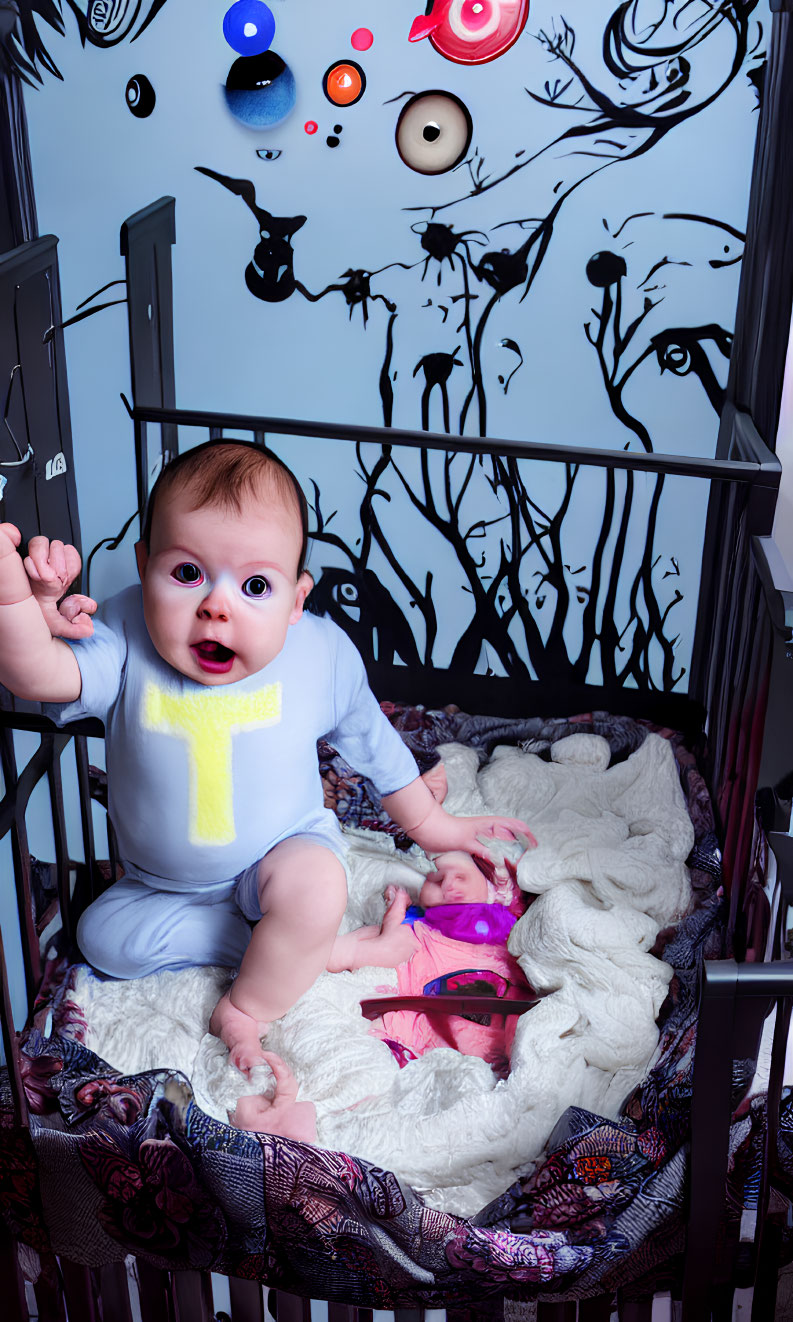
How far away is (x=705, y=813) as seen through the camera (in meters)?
1.33

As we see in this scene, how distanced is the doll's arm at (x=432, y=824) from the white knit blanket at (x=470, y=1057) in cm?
6

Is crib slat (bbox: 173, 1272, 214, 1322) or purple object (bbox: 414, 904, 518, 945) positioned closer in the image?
crib slat (bbox: 173, 1272, 214, 1322)

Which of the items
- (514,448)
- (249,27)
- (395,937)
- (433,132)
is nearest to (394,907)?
(395,937)

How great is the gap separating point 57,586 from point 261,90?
68 centimetres

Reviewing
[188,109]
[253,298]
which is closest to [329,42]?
[188,109]

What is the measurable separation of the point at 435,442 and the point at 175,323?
40cm

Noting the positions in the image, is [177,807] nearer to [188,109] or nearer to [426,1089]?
[426,1089]

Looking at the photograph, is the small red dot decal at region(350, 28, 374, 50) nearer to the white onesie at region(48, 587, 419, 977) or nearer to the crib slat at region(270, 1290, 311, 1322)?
the white onesie at region(48, 587, 419, 977)

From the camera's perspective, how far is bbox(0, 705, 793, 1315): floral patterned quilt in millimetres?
853

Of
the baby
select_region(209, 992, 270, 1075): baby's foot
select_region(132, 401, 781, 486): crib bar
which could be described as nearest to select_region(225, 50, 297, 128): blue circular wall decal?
select_region(132, 401, 781, 486): crib bar

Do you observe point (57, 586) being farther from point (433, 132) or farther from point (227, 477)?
point (433, 132)

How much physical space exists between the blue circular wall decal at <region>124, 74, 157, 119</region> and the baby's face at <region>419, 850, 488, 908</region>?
892 mm

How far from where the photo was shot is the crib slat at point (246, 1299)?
0.95m

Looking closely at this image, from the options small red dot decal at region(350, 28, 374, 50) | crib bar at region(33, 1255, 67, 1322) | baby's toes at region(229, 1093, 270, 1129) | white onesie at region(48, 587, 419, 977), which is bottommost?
crib bar at region(33, 1255, 67, 1322)
